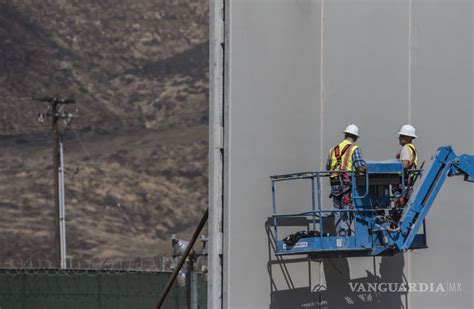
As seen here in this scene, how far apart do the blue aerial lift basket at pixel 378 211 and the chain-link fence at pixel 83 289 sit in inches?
385

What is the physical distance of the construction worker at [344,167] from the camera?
1070 centimetres

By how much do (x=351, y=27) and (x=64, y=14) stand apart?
81.2 meters

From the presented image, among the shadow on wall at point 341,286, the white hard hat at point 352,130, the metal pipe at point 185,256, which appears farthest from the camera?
the metal pipe at point 185,256

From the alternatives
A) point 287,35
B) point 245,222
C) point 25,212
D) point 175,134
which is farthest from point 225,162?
point 175,134

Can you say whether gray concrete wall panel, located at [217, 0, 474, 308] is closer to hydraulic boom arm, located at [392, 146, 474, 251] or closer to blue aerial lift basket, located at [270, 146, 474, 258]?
blue aerial lift basket, located at [270, 146, 474, 258]

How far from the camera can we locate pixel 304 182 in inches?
442

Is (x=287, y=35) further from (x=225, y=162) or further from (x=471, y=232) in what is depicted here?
(x=471, y=232)

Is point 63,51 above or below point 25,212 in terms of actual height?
above

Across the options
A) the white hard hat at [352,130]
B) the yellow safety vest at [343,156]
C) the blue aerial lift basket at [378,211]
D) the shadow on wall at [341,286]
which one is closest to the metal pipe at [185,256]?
the shadow on wall at [341,286]

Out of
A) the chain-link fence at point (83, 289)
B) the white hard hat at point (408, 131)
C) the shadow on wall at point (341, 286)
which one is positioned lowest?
the chain-link fence at point (83, 289)

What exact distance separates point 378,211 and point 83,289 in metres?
11.1

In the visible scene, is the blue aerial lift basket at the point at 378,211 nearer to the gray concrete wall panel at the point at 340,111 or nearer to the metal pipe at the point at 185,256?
the gray concrete wall panel at the point at 340,111

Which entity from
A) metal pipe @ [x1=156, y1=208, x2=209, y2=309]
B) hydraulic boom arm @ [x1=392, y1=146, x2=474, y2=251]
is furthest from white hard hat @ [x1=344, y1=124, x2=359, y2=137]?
metal pipe @ [x1=156, y1=208, x2=209, y2=309]

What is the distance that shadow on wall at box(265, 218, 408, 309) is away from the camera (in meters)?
11.0
